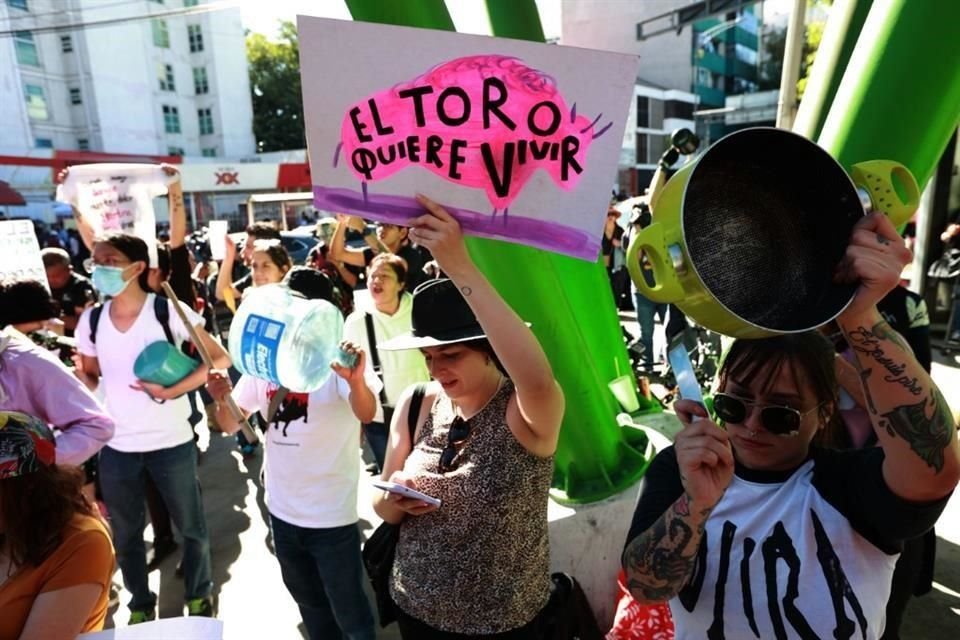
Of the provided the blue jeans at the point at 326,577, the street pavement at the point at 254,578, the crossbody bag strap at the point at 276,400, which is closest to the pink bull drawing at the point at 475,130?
the crossbody bag strap at the point at 276,400

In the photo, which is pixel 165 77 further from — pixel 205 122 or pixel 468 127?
pixel 468 127

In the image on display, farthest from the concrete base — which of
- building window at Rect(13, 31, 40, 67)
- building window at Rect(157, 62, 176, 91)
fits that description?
building window at Rect(157, 62, 176, 91)

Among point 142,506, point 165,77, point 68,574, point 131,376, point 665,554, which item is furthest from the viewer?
point 165,77

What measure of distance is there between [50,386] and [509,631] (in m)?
1.91

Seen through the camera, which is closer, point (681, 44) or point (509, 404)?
point (509, 404)

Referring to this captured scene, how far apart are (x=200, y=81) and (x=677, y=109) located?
3073cm

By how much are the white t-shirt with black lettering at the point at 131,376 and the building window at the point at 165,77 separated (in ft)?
126

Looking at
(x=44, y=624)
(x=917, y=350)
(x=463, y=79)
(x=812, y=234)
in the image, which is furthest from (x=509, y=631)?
(x=917, y=350)

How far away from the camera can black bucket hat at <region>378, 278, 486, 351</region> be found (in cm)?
177

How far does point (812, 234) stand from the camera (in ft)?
3.51

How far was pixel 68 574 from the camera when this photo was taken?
165 centimetres

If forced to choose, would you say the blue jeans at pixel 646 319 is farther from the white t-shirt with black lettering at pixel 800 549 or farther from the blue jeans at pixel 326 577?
the white t-shirt with black lettering at pixel 800 549

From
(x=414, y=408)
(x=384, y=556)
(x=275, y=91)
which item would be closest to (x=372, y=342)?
(x=414, y=408)

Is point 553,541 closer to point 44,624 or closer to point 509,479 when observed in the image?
point 509,479
